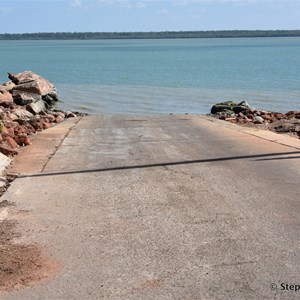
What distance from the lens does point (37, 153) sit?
11.7m

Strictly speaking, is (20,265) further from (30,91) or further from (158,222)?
(30,91)

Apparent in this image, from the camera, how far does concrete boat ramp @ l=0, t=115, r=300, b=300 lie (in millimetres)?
4922

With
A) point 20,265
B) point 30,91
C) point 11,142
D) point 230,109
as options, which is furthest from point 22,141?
point 30,91

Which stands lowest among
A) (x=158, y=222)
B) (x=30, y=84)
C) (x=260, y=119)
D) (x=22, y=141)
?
(x=30, y=84)

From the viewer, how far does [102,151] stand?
12.0m

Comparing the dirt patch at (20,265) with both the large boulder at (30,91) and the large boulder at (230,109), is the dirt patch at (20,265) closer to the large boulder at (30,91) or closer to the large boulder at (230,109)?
the large boulder at (230,109)

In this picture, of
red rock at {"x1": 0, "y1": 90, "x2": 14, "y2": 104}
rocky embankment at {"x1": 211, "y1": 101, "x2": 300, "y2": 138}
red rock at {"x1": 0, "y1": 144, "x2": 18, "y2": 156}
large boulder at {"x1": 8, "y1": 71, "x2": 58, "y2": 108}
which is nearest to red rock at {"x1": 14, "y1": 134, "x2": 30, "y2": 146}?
red rock at {"x1": 0, "y1": 144, "x2": 18, "y2": 156}

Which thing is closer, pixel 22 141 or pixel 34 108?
pixel 22 141

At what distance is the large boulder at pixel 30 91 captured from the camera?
2876 centimetres

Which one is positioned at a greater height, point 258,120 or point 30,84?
point 258,120

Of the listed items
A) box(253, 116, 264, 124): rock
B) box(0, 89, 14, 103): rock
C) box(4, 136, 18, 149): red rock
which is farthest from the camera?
box(0, 89, 14, 103): rock

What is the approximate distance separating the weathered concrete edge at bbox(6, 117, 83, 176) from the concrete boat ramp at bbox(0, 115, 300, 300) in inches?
1.3

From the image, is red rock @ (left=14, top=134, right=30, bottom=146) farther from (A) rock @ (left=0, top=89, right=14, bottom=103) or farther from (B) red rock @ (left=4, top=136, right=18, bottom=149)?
(A) rock @ (left=0, top=89, right=14, bottom=103)

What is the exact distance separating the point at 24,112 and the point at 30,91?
995cm
